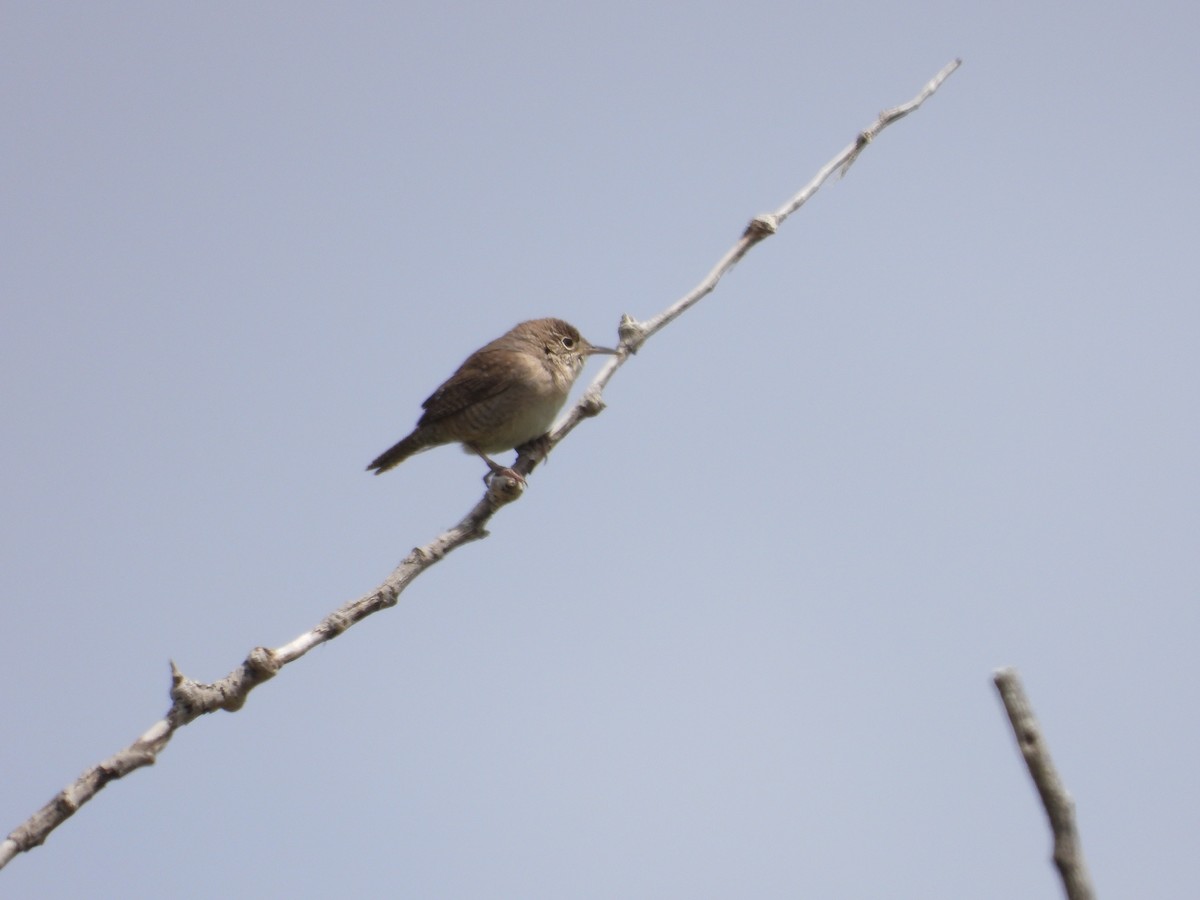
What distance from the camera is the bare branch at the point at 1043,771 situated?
5.25ft

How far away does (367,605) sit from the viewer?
2576 millimetres

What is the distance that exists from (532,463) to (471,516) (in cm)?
228

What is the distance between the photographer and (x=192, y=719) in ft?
7.73

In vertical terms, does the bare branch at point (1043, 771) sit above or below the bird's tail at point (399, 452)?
below

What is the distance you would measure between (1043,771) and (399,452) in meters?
6.24

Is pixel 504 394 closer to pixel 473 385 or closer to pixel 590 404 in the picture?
pixel 473 385

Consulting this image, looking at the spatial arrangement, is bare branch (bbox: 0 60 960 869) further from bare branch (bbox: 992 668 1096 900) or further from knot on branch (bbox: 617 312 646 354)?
bare branch (bbox: 992 668 1096 900)

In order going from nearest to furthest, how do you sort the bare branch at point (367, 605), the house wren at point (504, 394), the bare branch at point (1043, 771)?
the bare branch at point (1043, 771)
the bare branch at point (367, 605)
the house wren at point (504, 394)

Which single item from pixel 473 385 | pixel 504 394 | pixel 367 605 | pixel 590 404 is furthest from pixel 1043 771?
pixel 473 385

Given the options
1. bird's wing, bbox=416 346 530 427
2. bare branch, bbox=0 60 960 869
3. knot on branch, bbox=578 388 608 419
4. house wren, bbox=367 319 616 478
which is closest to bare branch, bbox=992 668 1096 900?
bare branch, bbox=0 60 960 869

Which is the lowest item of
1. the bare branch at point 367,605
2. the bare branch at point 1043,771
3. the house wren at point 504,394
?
the bare branch at point 1043,771

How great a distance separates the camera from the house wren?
7105mm

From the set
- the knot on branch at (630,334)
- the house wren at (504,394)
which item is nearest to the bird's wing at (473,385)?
the house wren at (504,394)

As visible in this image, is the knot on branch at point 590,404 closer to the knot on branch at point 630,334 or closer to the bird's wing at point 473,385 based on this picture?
the knot on branch at point 630,334
